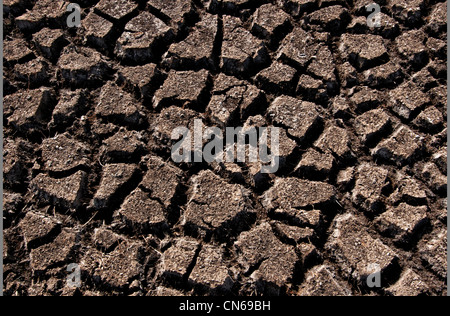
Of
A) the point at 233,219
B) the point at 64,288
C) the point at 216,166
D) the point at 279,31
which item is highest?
the point at 279,31

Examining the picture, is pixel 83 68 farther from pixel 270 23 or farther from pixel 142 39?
pixel 270 23

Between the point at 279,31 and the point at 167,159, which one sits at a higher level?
the point at 279,31

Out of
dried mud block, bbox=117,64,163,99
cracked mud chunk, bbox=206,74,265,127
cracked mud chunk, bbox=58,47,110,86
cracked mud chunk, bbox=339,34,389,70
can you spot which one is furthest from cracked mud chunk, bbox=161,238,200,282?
cracked mud chunk, bbox=339,34,389,70

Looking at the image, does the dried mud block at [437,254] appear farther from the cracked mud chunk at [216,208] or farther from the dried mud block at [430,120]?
the cracked mud chunk at [216,208]

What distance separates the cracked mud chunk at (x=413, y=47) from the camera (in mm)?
2402

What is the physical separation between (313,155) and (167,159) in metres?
0.72

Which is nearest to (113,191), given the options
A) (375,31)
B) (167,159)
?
(167,159)

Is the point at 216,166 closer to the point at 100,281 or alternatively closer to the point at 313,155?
the point at 313,155

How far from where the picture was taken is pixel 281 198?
6.69 feet

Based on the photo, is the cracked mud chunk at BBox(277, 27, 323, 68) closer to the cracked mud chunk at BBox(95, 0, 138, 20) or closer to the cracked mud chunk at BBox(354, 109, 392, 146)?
the cracked mud chunk at BBox(354, 109, 392, 146)

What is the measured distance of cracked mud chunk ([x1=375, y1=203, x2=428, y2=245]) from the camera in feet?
6.31

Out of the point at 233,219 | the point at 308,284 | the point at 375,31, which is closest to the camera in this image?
the point at 308,284

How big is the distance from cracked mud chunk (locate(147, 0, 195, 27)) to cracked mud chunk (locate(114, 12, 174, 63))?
0.07 meters

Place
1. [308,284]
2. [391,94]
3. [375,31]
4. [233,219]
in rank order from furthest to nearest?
[375,31]
[391,94]
[233,219]
[308,284]
